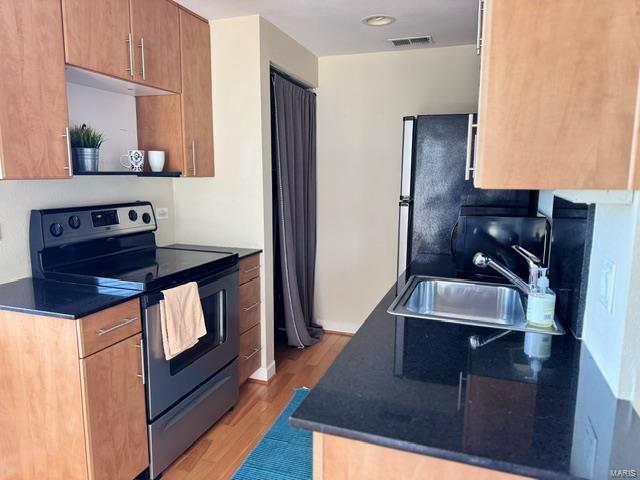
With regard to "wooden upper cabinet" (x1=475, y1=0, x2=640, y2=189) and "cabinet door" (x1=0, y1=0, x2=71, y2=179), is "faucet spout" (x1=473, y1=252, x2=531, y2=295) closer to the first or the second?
"wooden upper cabinet" (x1=475, y1=0, x2=640, y2=189)

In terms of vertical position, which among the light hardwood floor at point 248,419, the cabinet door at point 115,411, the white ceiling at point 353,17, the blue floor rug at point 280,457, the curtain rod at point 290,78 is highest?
the white ceiling at point 353,17

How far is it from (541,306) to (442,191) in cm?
144

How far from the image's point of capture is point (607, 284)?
106 centimetres

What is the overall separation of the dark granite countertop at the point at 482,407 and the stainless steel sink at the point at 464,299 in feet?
1.80

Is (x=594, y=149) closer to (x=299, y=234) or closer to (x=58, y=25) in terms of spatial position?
(x=58, y=25)

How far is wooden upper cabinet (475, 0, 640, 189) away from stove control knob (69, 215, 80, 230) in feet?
6.41

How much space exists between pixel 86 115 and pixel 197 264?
0.99 meters

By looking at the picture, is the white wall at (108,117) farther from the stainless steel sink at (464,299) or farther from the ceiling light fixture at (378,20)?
the stainless steel sink at (464,299)

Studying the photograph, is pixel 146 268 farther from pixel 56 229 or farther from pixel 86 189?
pixel 86 189

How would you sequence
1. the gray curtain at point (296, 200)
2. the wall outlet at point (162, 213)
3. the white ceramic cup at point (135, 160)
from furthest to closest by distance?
1. the gray curtain at point (296, 200)
2. the wall outlet at point (162, 213)
3. the white ceramic cup at point (135, 160)

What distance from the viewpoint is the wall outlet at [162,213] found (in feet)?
9.21

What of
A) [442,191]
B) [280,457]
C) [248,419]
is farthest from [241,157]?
[280,457]

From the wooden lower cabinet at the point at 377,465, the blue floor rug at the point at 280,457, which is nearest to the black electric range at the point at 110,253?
the blue floor rug at the point at 280,457

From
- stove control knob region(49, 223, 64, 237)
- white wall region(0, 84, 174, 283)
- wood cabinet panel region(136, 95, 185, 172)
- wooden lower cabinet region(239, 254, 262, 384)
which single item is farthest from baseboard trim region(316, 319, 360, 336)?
stove control knob region(49, 223, 64, 237)
